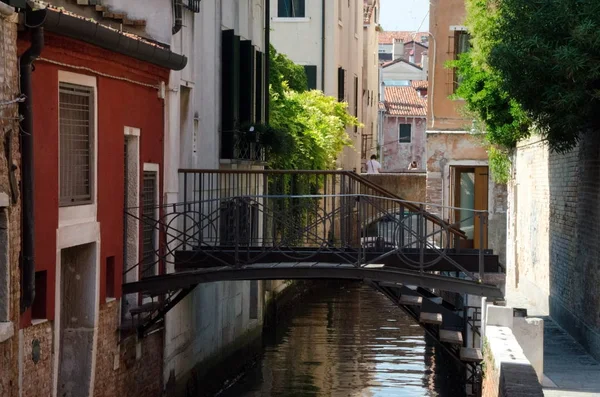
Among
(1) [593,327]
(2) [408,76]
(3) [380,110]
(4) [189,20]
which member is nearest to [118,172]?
Answer: (4) [189,20]

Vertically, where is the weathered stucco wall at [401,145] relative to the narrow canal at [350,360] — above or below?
above

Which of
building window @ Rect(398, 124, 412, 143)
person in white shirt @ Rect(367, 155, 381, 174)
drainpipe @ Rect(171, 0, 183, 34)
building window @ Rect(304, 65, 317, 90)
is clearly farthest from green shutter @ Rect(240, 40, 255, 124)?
building window @ Rect(398, 124, 412, 143)

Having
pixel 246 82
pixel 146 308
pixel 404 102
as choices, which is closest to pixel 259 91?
pixel 246 82

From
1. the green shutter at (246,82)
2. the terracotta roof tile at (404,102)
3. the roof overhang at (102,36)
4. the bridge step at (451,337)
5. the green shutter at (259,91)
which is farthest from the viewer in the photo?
the terracotta roof tile at (404,102)

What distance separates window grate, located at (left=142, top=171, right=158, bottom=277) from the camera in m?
15.1

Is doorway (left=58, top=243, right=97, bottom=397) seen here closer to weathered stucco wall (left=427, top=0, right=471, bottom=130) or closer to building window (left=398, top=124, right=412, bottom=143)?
weathered stucco wall (left=427, top=0, right=471, bottom=130)

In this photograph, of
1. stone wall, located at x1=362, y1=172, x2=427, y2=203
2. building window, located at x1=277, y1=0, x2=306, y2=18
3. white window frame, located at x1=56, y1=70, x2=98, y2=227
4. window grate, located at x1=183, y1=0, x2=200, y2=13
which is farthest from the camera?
stone wall, located at x1=362, y1=172, x2=427, y2=203

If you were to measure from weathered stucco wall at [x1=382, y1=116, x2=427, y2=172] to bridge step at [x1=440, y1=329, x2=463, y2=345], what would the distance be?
5171 cm

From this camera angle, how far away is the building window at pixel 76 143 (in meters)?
12.4

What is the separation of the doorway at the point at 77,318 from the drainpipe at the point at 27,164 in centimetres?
192

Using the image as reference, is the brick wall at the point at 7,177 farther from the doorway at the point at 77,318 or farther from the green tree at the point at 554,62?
the green tree at the point at 554,62

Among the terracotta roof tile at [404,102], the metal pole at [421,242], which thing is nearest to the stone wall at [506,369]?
the metal pole at [421,242]

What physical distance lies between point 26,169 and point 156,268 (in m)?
4.90

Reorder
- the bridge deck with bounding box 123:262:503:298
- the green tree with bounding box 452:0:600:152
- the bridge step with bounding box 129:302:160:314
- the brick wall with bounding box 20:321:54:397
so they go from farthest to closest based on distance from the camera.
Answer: the bridge deck with bounding box 123:262:503:298 → the green tree with bounding box 452:0:600:152 → the bridge step with bounding box 129:302:160:314 → the brick wall with bounding box 20:321:54:397
